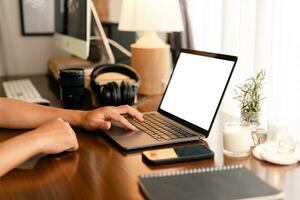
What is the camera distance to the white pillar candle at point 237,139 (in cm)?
91

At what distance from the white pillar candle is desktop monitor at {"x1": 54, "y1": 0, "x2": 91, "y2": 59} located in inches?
37.7

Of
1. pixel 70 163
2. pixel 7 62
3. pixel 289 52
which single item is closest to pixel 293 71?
pixel 289 52

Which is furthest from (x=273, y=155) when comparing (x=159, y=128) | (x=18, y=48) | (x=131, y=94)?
(x=18, y=48)

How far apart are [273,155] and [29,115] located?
0.71 m

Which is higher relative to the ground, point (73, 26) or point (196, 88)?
point (73, 26)

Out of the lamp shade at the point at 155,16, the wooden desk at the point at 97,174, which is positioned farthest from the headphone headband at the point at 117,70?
the wooden desk at the point at 97,174

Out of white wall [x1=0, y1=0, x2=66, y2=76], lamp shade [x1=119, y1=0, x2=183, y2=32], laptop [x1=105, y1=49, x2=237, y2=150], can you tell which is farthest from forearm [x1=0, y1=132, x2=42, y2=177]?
white wall [x1=0, y1=0, x2=66, y2=76]

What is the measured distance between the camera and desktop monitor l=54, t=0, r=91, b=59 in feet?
5.61

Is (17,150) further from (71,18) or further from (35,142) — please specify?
(71,18)

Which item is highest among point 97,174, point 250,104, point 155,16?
point 155,16

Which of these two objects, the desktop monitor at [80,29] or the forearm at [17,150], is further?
the desktop monitor at [80,29]

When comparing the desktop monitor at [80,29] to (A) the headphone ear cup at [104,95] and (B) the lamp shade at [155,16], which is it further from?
(A) the headphone ear cup at [104,95]

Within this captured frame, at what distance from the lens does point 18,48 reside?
2.54m

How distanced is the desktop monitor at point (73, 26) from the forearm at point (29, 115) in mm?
576
